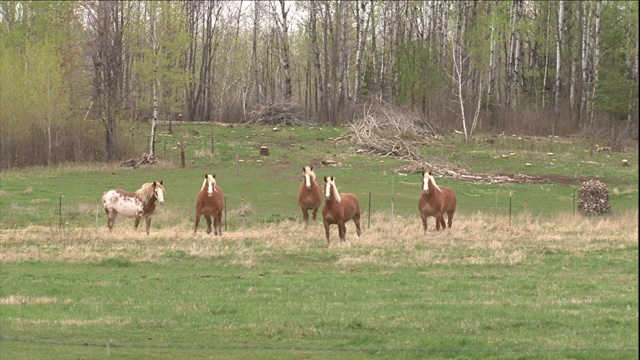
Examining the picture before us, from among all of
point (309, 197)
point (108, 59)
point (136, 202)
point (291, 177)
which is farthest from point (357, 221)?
point (108, 59)

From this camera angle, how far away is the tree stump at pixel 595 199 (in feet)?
111

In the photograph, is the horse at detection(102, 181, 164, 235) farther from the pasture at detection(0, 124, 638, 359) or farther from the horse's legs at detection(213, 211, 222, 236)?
the horse's legs at detection(213, 211, 222, 236)

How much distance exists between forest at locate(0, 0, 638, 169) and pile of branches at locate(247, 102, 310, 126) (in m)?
0.09

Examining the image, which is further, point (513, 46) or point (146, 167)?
point (513, 46)

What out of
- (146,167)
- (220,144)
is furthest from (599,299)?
(220,144)

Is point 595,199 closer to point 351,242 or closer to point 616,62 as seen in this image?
point 351,242

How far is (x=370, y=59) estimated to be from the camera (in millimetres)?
85500

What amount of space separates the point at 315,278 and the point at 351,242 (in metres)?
5.90

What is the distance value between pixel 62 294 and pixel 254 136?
136 ft

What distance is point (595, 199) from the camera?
1339 inches

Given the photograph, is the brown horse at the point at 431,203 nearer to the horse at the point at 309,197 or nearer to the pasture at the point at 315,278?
the pasture at the point at 315,278

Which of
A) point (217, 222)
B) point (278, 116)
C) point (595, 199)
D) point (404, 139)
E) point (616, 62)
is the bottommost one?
point (217, 222)

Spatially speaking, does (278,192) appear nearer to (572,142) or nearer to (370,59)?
(572,142)

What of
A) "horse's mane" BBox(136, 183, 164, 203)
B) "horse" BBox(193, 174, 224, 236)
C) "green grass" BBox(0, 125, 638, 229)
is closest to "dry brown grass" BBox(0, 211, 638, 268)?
"horse" BBox(193, 174, 224, 236)
